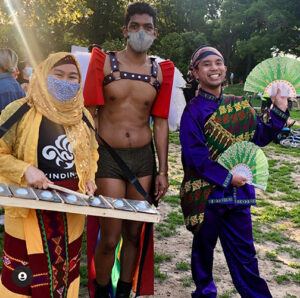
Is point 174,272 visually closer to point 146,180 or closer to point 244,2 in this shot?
point 146,180

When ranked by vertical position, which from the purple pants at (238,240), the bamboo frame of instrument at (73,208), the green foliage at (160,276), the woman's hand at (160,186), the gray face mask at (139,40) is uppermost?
the gray face mask at (139,40)

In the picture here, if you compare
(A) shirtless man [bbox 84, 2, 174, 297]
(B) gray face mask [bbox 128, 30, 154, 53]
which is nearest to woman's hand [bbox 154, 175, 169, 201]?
(A) shirtless man [bbox 84, 2, 174, 297]

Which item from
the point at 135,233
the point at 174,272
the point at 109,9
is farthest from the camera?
the point at 109,9

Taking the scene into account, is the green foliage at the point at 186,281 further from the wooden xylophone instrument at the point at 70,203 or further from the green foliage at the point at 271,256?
the wooden xylophone instrument at the point at 70,203

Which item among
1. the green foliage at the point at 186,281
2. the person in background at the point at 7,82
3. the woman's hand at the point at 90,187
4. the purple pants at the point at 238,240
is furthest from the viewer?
the person in background at the point at 7,82

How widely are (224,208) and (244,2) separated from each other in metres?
37.3

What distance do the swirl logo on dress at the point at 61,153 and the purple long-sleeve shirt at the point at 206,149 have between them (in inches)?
38.9

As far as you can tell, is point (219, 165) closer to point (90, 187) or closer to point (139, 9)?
point (90, 187)

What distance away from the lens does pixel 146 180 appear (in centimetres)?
296

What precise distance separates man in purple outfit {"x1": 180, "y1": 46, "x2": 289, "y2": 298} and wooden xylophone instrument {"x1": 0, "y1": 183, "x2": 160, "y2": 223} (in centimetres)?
87

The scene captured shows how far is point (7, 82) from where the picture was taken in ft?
14.2

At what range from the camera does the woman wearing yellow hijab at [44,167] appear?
6.68 feet

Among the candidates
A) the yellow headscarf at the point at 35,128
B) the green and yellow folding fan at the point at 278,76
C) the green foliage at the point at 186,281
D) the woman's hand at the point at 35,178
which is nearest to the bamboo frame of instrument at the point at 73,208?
the woman's hand at the point at 35,178

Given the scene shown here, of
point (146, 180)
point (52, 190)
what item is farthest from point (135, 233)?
point (52, 190)
